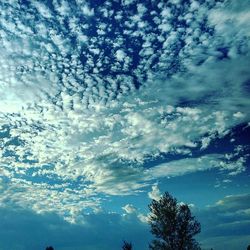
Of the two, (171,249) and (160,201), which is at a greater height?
(160,201)

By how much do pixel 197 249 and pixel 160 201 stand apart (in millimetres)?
7001

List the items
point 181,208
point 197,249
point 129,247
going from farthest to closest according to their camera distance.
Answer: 1. point 181,208
2. point 197,249
3. point 129,247

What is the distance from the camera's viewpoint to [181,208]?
113 feet

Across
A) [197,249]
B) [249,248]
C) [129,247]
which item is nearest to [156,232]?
[197,249]

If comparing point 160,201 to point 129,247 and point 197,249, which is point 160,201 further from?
point 129,247

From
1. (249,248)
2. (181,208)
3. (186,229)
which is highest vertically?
(181,208)

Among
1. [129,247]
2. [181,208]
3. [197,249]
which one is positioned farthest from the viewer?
[181,208]

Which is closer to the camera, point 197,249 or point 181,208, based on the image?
point 197,249

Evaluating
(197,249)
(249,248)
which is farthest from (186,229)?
(249,248)

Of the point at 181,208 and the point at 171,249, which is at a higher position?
the point at 181,208

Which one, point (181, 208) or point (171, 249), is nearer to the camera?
point (171, 249)

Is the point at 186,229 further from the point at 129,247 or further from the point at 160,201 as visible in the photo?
the point at 129,247

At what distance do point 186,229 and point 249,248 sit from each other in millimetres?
9248

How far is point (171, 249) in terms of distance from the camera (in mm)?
32000
